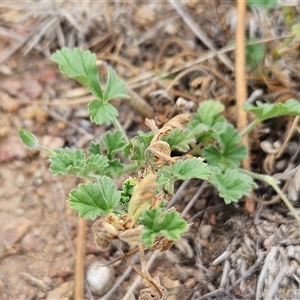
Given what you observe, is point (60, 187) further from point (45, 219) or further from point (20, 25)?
point (20, 25)

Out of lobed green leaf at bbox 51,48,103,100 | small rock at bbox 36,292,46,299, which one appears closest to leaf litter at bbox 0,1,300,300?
small rock at bbox 36,292,46,299

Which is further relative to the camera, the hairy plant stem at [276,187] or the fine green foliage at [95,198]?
the hairy plant stem at [276,187]

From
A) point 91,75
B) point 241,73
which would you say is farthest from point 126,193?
point 241,73

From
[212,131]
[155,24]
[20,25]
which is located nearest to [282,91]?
[212,131]

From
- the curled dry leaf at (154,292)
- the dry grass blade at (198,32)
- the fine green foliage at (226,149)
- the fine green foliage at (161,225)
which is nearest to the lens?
the fine green foliage at (161,225)

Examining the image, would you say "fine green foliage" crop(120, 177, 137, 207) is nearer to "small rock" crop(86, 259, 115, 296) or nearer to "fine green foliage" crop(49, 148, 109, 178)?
"fine green foliage" crop(49, 148, 109, 178)

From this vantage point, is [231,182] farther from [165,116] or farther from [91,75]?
[91,75]

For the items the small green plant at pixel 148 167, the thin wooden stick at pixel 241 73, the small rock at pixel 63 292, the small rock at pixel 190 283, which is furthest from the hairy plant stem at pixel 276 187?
the small rock at pixel 63 292

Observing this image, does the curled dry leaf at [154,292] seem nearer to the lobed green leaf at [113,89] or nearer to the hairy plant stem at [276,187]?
the hairy plant stem at [276,187]
